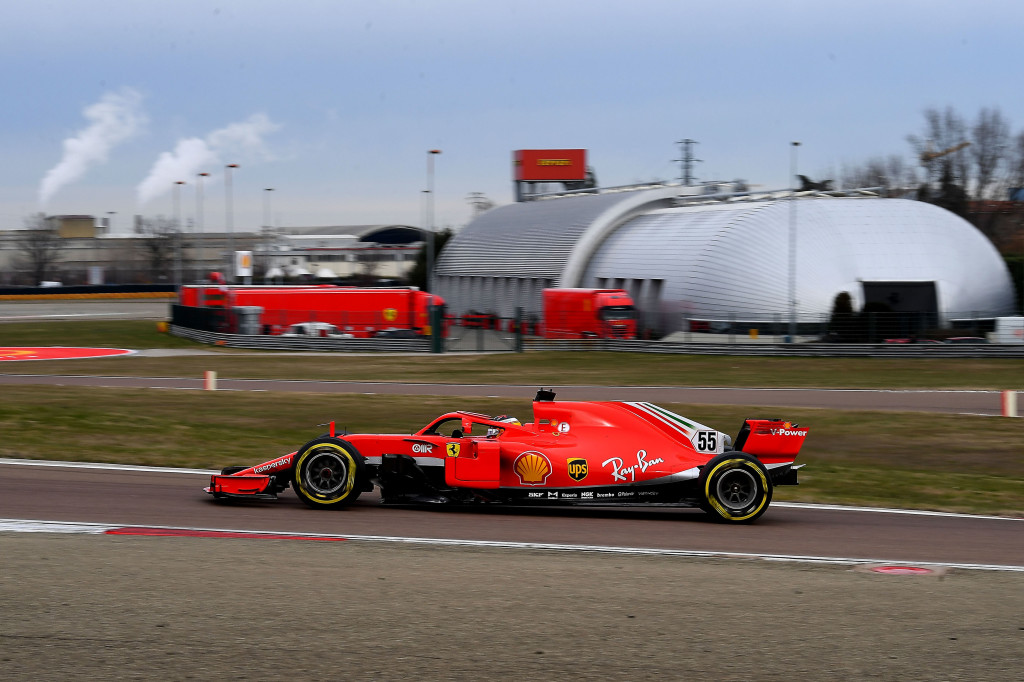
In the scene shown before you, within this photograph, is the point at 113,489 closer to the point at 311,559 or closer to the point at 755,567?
the point at 311,559

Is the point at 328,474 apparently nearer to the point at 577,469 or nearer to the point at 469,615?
the point at 577,469

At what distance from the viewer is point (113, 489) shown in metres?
12.3

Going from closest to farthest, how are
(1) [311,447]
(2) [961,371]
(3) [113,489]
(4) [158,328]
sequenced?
(1) [311,447] → (3) [113,489] → (2) [961,371] → (4) [158,328]

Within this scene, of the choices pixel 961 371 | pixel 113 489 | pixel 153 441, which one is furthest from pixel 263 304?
pixel 113 489

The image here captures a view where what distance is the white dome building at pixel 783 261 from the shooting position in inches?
1950

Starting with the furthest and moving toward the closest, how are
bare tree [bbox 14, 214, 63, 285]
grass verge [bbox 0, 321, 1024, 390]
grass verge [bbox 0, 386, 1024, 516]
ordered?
bare tree [bbox 14, 214, 63, 285]
grass verge [bbox 0, 321, 1024, 390]
grass verge [bbox 0, 386, 1024, 516]

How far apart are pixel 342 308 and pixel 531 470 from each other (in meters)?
43.4

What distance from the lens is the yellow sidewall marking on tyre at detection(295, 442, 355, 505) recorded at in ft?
Answer: 36.2

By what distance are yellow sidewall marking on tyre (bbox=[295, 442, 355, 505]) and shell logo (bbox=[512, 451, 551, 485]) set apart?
1727mm

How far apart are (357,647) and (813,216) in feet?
163

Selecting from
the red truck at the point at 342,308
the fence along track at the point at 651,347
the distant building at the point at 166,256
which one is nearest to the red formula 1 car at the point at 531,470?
the fence along track at the point at 651,347

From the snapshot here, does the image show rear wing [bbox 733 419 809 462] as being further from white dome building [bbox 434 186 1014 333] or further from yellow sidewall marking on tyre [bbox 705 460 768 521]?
white dome building [bbox 434 186 1014 333]

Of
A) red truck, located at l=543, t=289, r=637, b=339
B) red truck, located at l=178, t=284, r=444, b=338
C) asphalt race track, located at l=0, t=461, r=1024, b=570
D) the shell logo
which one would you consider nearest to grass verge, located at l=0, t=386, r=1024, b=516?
asphalt race track, located at l=0, t=461, r=1024, b=570

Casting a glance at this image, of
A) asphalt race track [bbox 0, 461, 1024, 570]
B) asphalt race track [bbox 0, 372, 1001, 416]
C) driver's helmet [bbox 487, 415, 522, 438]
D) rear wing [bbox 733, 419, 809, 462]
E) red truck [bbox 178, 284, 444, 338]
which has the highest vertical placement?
red truck [bbox 178, 284, 444, 338]
